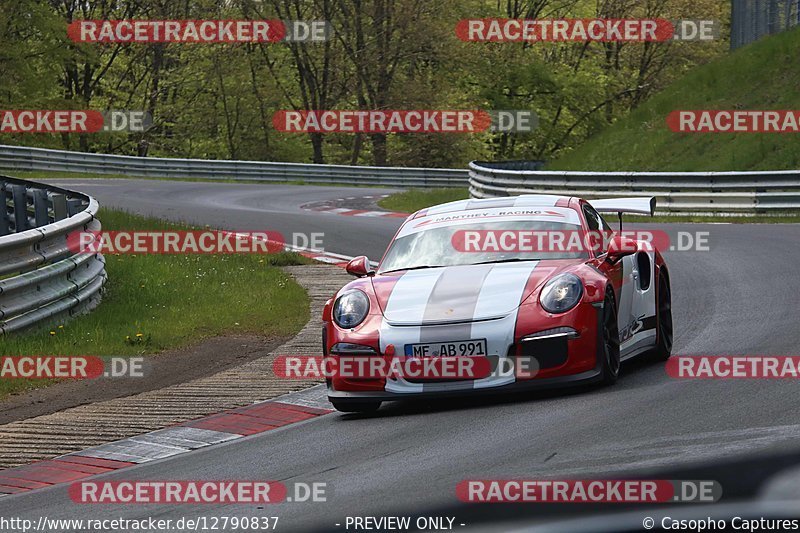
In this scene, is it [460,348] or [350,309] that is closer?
[460,348]

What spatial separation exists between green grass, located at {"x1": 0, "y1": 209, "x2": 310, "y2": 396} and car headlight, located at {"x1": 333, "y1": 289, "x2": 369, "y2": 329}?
2.71m

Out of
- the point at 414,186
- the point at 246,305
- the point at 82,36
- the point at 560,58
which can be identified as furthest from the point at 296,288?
the point at 560,58

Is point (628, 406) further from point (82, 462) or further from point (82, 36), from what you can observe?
point (82, 36)

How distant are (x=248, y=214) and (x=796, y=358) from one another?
1754 centimetres

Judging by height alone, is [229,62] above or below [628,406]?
above

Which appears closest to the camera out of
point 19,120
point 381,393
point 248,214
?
point 381,393

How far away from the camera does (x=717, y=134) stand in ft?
92.9

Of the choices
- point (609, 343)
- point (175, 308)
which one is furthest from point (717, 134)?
point (609, 343)

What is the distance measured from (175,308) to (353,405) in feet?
17.5

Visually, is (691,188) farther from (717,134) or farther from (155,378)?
(155,378)

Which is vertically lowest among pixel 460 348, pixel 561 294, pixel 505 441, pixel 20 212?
pixel 505 441

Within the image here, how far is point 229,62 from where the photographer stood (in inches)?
2084

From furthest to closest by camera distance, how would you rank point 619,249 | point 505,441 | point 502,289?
point 619,249 → point 502,289 → point 505,441

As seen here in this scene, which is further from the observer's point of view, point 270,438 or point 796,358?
point 796,358
